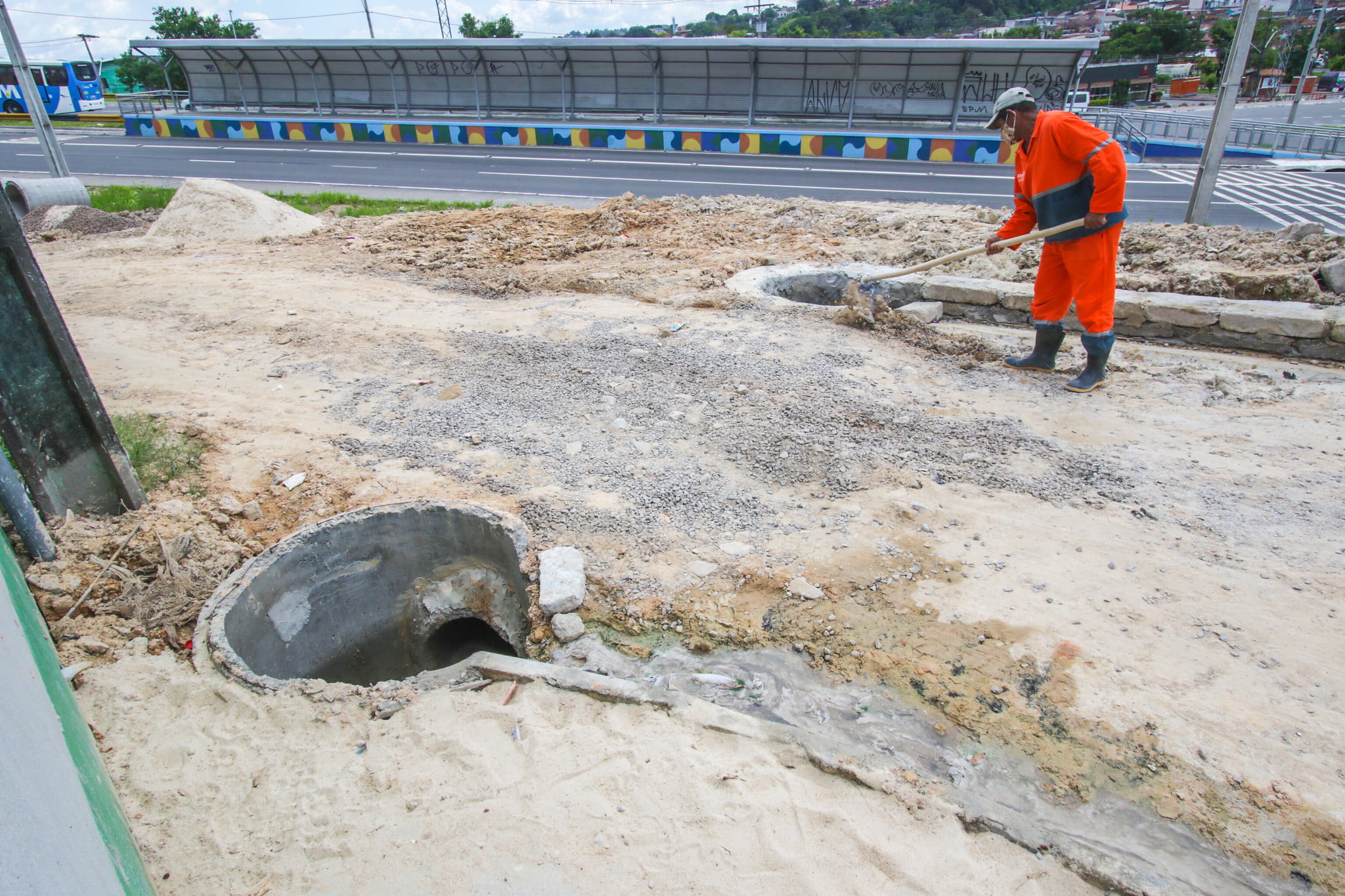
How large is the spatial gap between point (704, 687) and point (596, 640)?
525 millimetres

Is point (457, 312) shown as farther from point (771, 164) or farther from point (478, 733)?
point (771, 164)

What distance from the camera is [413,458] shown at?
435 centimetres

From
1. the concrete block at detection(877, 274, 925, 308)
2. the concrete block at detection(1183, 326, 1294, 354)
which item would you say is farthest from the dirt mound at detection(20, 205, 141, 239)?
the concrete block at detection(1183, 326, 1294, 354)

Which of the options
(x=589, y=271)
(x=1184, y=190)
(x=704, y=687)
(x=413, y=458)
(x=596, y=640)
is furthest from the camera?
(x=1184, y=190)

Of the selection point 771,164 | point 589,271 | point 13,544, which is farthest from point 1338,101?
point 13,544

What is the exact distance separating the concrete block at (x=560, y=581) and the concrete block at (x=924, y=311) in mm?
4480

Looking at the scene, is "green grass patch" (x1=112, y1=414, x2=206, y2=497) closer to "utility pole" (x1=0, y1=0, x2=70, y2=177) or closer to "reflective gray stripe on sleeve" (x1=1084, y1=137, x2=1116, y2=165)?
"reflective gray stripe on sleeve" (x1=1084, y1=137, x2=1116, y2=165)

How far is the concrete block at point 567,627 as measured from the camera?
10.3 feet

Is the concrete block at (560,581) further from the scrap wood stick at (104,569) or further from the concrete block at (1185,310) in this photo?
the concrete block at (1185,310)

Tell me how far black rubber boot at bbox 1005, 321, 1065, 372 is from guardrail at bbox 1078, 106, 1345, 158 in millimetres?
18057

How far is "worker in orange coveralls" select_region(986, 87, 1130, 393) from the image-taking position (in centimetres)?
482

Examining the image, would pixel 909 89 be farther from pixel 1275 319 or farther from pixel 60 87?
pixel 60 87

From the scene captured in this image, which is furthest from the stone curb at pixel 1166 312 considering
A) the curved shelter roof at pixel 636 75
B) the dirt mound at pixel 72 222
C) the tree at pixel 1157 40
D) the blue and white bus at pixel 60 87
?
the tree at pixel 1157 40

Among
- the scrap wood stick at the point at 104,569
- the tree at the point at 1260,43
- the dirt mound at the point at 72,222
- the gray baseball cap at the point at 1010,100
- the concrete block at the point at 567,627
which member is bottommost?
the concrete block at the point at 567,627
